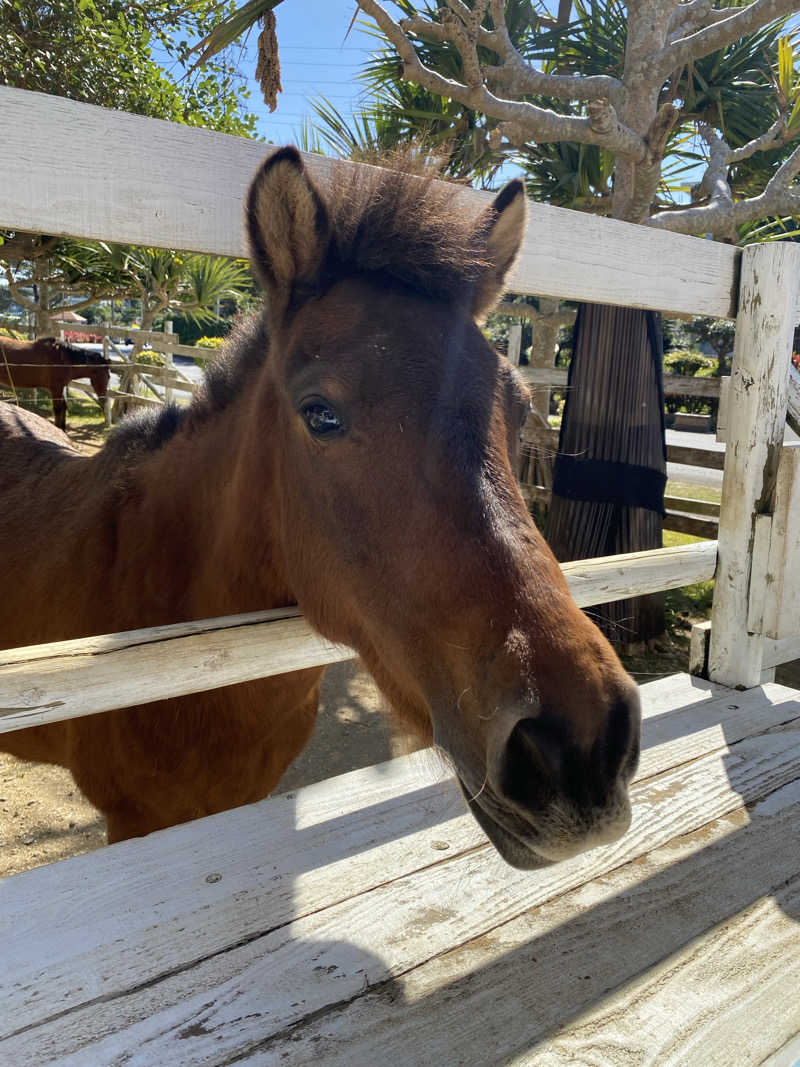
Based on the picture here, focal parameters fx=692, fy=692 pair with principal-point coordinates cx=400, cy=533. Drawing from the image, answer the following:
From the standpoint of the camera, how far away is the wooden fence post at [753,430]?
2.77 metres

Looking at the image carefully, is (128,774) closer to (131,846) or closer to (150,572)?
(131,846)

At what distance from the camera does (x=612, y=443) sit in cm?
572

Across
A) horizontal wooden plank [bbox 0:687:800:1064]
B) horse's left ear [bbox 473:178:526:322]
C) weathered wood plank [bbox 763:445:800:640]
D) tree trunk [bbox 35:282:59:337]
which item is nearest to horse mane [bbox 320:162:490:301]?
horse's left ear [bbox 473:178:526:322]

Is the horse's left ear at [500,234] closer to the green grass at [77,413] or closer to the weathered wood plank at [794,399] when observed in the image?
the weathered wood plank at [794,399]

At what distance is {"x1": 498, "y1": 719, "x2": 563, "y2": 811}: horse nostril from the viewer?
1095mm

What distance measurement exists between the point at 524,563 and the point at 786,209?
6568 millimetres

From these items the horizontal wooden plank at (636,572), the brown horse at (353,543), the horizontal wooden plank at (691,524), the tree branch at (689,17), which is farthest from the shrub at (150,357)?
the horizontal wooden plank at (636,572)

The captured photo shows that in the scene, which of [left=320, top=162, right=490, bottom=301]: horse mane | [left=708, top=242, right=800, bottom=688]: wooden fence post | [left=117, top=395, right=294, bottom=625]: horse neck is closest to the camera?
[left=320, top=162, right=490, bottom=301]: horse mane

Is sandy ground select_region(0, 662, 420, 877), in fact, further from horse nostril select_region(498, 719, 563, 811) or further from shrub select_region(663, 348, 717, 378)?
shrub select_region(663, 348, 717, 378)

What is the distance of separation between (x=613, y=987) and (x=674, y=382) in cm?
748

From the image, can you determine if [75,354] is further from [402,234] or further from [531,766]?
[531,766]

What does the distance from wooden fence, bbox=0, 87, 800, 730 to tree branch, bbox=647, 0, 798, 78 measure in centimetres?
384

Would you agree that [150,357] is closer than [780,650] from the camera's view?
No

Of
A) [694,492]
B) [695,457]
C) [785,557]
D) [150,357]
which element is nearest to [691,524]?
[695,457]
